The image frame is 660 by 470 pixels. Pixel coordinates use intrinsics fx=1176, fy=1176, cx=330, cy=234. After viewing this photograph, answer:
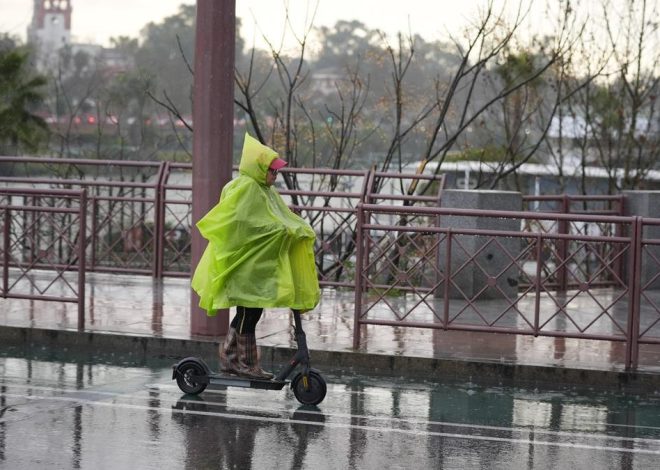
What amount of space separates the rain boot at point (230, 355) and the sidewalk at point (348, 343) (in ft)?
5.41

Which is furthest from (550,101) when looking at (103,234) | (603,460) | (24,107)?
(603,460)

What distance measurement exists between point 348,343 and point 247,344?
224 centimetres

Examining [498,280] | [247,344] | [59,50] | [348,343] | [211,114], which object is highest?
[59,50]

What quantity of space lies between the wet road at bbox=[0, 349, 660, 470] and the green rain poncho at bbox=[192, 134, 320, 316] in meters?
0.76

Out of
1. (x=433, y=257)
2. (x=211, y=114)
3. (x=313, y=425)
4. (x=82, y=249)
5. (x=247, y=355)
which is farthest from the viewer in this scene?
(x=433, y=257)

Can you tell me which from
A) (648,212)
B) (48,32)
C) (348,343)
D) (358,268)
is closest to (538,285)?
(358,268)

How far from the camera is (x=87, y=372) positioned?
30.5ft

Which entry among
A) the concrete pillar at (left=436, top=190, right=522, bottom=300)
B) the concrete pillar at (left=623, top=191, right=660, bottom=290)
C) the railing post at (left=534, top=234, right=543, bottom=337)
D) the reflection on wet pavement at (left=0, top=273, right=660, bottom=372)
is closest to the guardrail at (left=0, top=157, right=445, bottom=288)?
the concrete pillar at (left=436, top=190, right=522, bottom=300)

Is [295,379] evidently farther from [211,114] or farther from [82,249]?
[82,249]

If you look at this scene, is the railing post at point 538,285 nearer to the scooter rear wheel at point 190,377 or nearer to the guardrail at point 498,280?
the guardrail at point 498,280

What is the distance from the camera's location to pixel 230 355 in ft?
27.0

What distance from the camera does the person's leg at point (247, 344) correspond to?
26.7 feet

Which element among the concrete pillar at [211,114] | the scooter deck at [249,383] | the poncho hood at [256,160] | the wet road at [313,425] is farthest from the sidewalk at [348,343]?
the poncho hood at [256,160]

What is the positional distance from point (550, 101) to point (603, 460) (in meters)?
22.7
